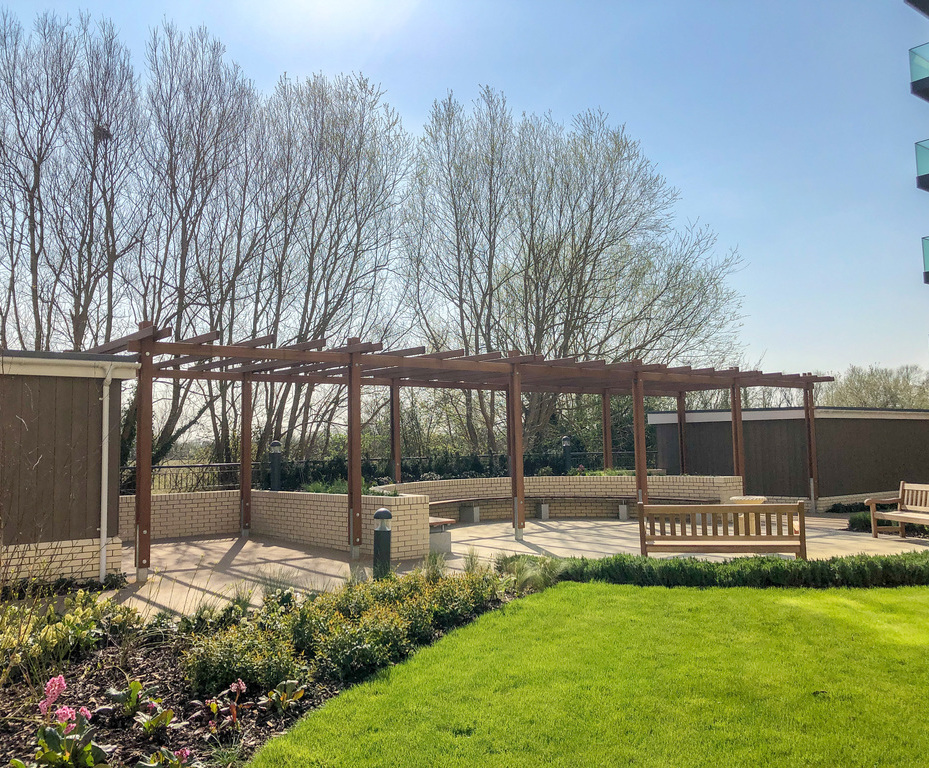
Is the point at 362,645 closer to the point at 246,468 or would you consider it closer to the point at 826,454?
the point at 246,468

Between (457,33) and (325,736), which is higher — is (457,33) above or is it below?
above

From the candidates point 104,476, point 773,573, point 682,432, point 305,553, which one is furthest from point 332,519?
point 682,432

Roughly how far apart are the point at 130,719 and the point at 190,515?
929cm

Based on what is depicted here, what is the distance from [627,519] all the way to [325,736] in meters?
12.0

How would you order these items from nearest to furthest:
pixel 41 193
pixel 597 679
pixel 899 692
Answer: pixel 899 692 < pixel 597 679 < pixel 41 193

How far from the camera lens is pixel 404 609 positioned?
5434 mm

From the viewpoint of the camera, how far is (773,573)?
6.79m

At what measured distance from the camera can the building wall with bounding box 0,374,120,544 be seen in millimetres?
7336

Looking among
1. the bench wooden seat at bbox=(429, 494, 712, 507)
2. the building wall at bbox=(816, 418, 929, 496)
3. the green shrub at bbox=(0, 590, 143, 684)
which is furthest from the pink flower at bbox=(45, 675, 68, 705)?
the building wall at bbox=(816, 418, 929, 496)

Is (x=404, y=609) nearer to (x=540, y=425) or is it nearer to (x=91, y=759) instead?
(x=91, y=759)

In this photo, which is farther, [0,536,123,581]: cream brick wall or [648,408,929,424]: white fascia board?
[648,408,929,424]: white fascia board

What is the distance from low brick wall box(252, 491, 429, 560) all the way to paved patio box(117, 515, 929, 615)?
1.04 feet

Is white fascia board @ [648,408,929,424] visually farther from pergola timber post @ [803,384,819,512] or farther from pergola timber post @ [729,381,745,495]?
pergola timber post @ [729,381,745,495]

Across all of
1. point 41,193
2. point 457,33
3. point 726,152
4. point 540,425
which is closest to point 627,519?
point 540,425
